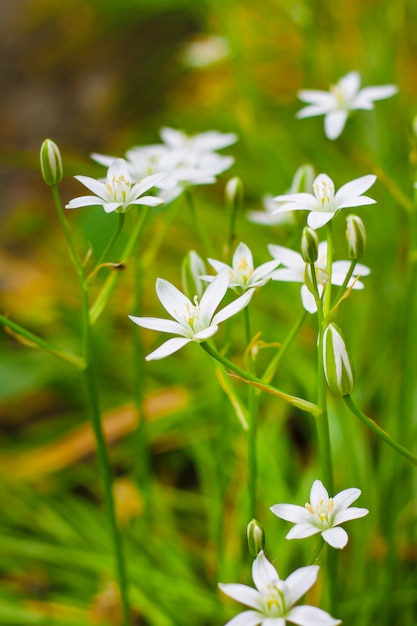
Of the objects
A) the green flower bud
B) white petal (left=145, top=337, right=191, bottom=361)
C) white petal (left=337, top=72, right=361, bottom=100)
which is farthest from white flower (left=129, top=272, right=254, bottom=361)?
white petal (left=337, top=72, right=361, bottom=100)

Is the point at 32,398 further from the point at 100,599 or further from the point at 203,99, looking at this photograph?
the point at 203,99

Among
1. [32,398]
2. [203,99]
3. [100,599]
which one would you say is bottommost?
[100,599]

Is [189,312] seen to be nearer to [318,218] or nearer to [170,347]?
[170,347]

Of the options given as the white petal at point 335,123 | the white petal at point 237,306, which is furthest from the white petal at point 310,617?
the white petal at point 335,123

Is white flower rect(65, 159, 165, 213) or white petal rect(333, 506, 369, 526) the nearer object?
white petal rect(333, 506, 369, 526)

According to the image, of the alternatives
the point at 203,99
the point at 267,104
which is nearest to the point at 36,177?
the point at 203,99

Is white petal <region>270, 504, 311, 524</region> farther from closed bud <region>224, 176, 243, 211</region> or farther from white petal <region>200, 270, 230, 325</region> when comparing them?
closed bud <region>224, 176, 243, 211</region>

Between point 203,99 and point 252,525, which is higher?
point 203,99
